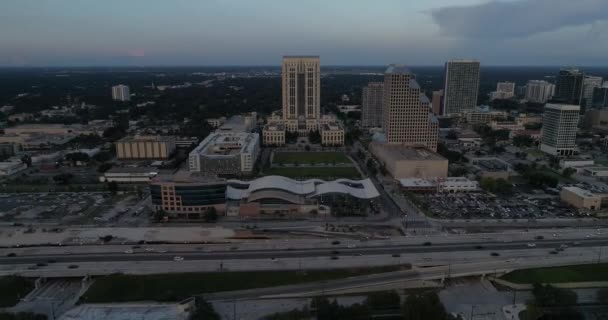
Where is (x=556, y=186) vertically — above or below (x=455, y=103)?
below

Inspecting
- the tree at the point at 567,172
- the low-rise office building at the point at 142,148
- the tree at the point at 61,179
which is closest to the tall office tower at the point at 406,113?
the tree at the point at 567,172

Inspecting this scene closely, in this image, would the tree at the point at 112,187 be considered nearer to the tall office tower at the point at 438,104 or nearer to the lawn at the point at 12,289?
the lawn at the point at 12,289

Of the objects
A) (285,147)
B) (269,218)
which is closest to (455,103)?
(285,147)

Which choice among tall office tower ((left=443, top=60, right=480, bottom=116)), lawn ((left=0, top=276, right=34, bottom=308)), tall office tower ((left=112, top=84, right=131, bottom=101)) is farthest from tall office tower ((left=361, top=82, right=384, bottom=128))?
tall office tower ((left=112, top=84, right=131, bottom=101))

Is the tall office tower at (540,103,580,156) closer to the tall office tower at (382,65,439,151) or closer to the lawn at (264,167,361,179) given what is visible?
the tall office tower at (382,65,439,151)

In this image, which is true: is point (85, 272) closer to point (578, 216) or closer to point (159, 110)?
point (578, 216)

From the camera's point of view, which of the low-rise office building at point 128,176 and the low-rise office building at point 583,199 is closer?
the low-rise office building at point 583,199

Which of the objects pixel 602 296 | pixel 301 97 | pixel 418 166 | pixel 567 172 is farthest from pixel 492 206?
pixel 301 97
